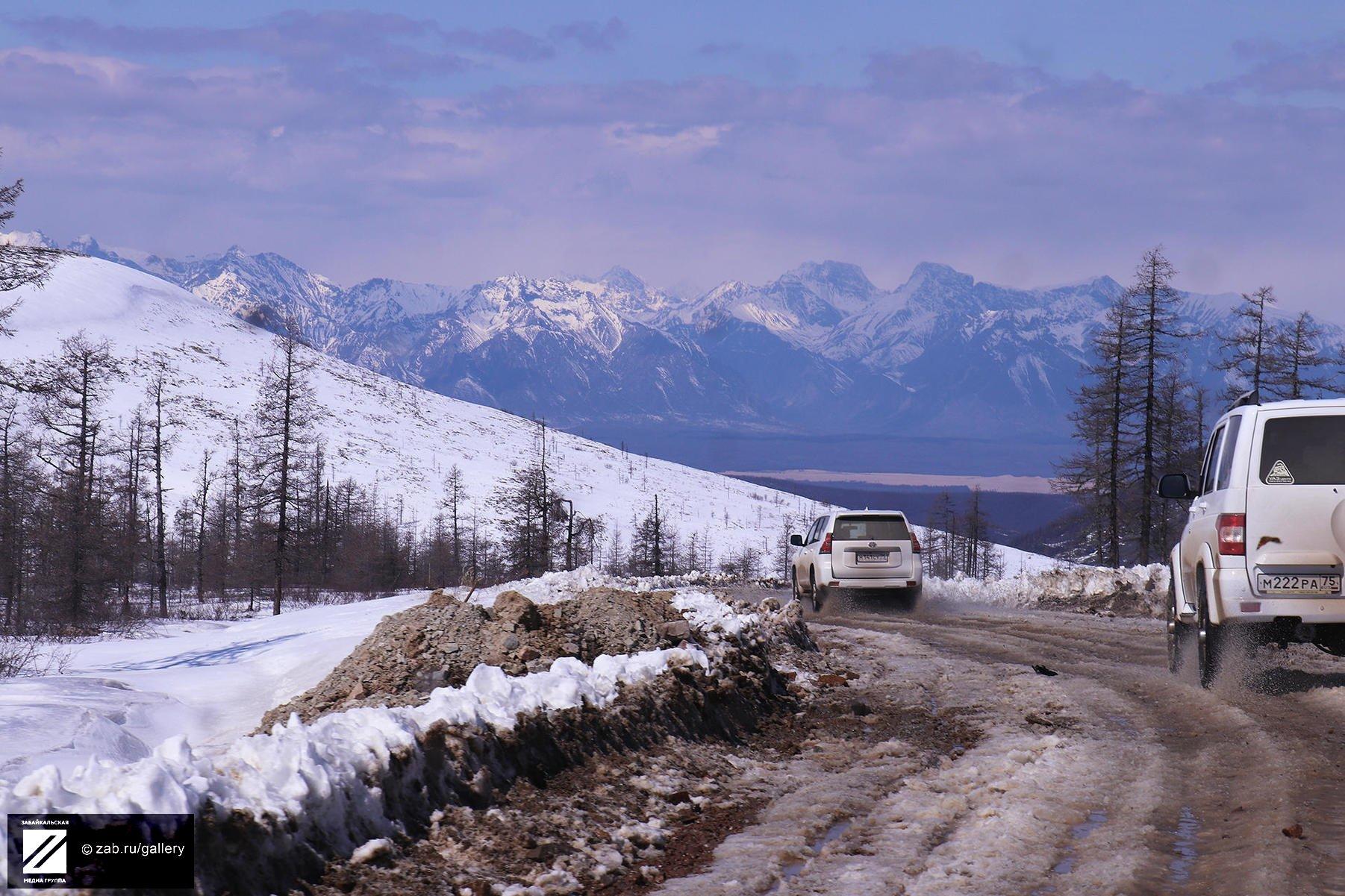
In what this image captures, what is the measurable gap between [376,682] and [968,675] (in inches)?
267

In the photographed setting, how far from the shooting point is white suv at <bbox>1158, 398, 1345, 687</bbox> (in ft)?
30.4

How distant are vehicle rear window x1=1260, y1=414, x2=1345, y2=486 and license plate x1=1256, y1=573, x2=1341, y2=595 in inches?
31.8

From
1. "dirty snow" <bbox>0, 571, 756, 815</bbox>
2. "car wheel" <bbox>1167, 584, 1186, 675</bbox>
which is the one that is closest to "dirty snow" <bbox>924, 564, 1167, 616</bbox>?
"car wheel" <bbox>1167, 584, 1186, 675</bbox>

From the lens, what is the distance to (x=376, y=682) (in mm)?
10805

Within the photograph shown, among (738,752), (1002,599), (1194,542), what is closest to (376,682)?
(738,752)

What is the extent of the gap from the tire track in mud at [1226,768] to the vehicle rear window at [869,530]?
620 cm

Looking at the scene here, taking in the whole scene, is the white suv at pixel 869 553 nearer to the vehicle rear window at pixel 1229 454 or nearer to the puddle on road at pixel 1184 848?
the vehicle rear window at pixel 1229 454

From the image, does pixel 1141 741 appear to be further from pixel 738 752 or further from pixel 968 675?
pixel 968 675

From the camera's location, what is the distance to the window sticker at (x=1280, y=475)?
30.9 ft

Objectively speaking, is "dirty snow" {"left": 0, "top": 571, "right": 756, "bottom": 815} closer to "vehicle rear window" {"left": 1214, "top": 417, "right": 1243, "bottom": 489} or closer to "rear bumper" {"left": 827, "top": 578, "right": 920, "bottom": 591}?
"vehicle rear window" {"left": 1214, "top": 417, "right": 1243, "bottom": 489}

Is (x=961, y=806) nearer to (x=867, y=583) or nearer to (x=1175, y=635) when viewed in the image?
(x=1175, y=635)

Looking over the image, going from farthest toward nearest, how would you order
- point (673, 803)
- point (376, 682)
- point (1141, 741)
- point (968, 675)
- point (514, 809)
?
point (968, 675), point (376, 682), point (1141, 741), point (673, 803), point (514, 809)

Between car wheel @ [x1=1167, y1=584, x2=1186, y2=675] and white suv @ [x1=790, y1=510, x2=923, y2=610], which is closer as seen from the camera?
car wheel @ [x1=1167, y1=584, x2=1186, y2=675]

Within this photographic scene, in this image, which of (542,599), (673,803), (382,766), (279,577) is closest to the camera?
(382,766)
